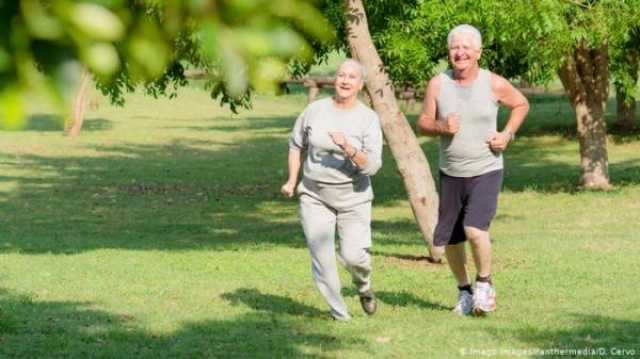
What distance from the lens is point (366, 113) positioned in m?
10.0

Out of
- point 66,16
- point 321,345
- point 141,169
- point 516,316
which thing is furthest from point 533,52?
point 66,16

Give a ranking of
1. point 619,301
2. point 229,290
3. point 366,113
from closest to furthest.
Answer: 1. point 366,113
2. point 619,301
3. point 229,290

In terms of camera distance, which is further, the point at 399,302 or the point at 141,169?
the point at 141,169

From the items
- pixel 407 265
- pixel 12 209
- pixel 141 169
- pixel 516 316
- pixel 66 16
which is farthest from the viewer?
pixel 141 169

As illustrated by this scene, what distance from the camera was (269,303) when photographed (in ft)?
39.1

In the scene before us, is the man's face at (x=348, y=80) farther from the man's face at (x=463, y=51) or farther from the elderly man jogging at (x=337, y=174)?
the man's face at (x=463, y=51)

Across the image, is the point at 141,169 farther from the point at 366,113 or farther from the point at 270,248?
the point at 366,113

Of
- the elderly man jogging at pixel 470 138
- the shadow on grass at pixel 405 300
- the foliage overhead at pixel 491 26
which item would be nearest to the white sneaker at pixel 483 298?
the elderly man jogging at pixel 470 138

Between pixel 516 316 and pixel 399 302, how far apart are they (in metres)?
1.29

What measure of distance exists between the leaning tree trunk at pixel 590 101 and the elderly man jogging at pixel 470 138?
16.1m

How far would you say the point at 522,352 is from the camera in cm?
923

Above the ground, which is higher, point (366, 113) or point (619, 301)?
point (366, 113)

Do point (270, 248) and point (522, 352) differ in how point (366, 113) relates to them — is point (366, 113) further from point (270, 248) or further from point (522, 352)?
point (270, 248)

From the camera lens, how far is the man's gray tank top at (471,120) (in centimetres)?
1018
